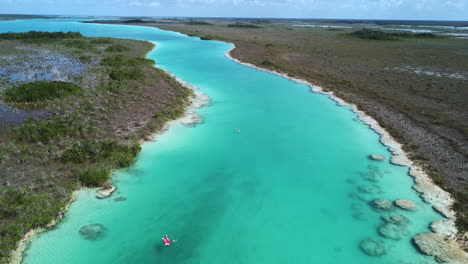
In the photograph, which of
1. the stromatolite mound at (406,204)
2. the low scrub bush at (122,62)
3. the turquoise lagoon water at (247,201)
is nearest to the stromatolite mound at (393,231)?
the turquoise lagoon water at (247,201)

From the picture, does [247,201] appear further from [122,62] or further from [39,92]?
[122,62]

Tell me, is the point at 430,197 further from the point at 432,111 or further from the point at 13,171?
the point at 13,171

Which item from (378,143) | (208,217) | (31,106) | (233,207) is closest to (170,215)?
(208,217)

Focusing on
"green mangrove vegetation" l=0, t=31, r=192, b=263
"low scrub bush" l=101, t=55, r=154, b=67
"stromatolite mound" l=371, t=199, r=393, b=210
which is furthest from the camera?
"low scrub bush" l=101, t=55, r=154, b=67

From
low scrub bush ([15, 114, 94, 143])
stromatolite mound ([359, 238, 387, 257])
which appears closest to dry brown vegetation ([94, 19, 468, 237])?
stromatolite mound ([359, 238, 387, 257])

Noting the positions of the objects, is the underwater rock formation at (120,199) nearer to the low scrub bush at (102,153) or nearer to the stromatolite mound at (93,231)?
the stromatolite mound at (93,231)

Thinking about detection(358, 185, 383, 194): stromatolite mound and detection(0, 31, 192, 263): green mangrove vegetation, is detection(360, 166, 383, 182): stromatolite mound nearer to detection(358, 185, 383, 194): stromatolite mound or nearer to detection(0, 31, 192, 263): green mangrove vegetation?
detection(358, 185, 383, 194): stromatolite mound
